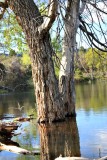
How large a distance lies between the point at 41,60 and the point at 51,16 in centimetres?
178

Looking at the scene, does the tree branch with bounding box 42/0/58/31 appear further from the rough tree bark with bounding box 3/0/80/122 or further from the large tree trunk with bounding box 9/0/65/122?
the large tree trunk with bounding box 9/0/65/122

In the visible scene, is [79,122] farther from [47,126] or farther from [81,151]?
[81,151]

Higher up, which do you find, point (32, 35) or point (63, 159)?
point (32, 35)

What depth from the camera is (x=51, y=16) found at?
975 centimetres

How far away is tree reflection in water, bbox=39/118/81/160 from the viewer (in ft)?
23.3

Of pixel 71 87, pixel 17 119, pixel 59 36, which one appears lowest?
pixel 17 119

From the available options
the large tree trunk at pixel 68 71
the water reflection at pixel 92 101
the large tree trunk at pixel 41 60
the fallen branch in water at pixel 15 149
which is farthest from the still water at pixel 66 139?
the water reflection at pixel 92 101

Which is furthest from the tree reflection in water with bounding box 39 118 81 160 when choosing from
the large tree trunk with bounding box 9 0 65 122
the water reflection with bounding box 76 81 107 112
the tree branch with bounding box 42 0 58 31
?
the water reflection with bounding box 76 81 107 112

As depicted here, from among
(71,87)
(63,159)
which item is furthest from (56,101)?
(63,159)

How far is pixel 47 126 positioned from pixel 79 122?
1.07m

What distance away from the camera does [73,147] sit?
748cm

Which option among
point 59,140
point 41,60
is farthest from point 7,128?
point 59,140

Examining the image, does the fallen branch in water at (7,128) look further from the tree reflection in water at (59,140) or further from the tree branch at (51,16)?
the tree branch at (51,16)

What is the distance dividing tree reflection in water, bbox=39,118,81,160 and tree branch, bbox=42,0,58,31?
105 inches
